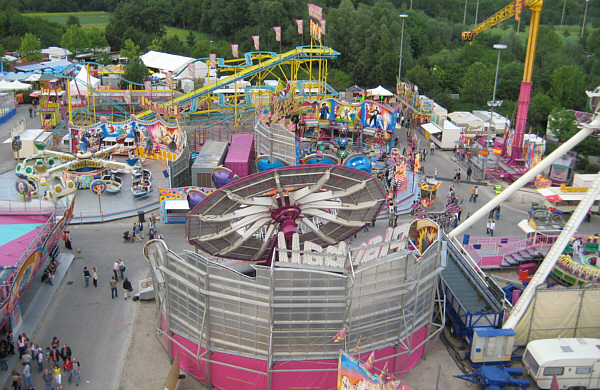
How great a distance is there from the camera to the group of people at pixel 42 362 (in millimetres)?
27172

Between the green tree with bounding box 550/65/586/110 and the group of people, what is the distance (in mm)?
64102

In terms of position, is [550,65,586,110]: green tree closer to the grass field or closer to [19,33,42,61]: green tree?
the grass field

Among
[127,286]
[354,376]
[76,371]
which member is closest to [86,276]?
[127,286]

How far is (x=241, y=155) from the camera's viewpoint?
1906 inches

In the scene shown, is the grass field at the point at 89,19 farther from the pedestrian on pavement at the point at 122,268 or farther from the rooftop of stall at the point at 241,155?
the pedestrian on pavement at the point at 122,268

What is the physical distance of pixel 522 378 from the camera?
2884 centimetres

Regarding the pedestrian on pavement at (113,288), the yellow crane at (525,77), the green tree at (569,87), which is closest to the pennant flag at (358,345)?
the pedestrian on pavement at (113,288)

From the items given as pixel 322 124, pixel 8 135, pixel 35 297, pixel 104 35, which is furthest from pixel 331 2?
pixel 35 297

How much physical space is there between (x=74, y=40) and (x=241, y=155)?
55979 millimetres

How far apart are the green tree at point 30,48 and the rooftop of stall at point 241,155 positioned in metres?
53.5

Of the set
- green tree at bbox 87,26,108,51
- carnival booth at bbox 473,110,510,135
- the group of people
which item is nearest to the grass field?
green tree at bbox 87,26,108,51

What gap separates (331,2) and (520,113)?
59348 millimetres

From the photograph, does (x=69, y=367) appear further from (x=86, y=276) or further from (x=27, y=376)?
(x=86, y=276)

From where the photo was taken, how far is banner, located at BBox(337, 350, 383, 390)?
75.9 feet
